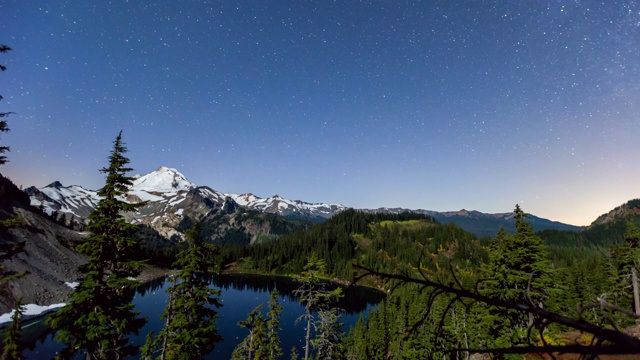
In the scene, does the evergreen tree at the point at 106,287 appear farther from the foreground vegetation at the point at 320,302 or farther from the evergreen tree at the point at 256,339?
the evergreen tree at the point at 256,339

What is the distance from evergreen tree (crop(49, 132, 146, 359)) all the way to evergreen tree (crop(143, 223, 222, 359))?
6281mm

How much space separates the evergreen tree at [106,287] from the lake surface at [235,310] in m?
10.8

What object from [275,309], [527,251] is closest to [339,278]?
[275,309]

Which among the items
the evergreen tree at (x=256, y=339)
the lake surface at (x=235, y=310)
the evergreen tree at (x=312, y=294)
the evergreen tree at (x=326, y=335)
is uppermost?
the evergreen tree at (x=312, y=294)

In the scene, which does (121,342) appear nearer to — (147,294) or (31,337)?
(31,337)

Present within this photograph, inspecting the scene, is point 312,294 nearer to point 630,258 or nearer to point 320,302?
point 320,302

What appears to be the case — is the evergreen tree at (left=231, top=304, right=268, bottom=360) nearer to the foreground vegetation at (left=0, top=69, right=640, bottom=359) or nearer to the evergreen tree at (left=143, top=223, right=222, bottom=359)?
the foreground vegetation at (left=0, top=69, right=640, bottom=359)

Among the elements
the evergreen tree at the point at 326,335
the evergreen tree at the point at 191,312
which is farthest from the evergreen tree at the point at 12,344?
the evergreen tree at the point at 326,335

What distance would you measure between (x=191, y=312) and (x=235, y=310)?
92187 millimetres

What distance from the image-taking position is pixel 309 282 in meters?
26.0

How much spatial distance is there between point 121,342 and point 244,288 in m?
143

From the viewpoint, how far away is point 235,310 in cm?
10650

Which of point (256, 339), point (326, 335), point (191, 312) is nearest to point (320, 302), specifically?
point (326, 335)

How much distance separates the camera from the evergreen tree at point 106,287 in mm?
14656
